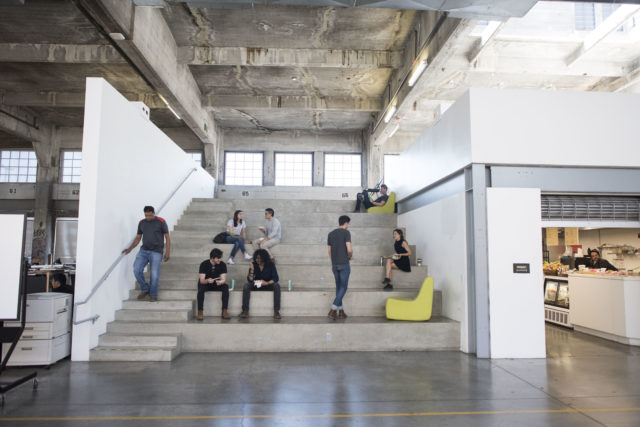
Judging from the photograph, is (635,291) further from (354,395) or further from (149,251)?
(149,251)

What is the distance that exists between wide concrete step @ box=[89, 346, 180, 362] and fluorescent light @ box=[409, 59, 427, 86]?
663cm

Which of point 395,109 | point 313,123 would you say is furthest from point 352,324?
point 313,123

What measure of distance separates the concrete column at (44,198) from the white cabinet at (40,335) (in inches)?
435

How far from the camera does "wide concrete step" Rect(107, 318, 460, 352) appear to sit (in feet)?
19.5

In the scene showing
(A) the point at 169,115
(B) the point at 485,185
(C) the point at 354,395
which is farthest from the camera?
(A) the point at 169,115

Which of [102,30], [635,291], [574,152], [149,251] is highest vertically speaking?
[102,30]

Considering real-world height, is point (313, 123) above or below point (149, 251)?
above

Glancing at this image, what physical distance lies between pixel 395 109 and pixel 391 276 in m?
5.37

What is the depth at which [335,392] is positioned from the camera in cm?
427

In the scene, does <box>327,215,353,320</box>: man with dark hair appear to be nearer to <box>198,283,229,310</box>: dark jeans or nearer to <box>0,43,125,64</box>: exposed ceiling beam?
<box>198,283,229,310</box>: dark jeans

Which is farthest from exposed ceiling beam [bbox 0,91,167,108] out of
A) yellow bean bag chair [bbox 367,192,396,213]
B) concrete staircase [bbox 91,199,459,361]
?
yellow bean bag chair [bbox 367,192,396,213]

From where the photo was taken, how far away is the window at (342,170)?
53.5 ft

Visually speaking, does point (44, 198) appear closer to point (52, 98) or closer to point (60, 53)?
point (52, 98)

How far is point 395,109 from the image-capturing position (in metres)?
11.1
